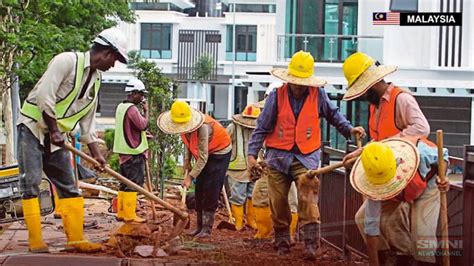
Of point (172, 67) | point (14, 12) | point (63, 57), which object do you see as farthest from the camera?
point (172, 67)

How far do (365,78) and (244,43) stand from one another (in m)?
38.4

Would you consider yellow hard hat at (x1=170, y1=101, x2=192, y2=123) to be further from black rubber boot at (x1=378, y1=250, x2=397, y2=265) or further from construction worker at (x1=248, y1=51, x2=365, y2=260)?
black rubber boot at (x1=378, y1=250, x2=397, y2=265)

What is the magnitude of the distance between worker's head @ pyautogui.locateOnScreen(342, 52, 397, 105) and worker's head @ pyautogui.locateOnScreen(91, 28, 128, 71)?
6.04ft

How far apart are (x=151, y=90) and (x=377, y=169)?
30.4ft

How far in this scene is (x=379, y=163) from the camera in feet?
20.3

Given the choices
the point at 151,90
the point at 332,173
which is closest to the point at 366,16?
the point at 151,90

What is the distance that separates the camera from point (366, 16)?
80.9ft

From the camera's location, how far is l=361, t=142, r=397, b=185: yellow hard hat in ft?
20.3

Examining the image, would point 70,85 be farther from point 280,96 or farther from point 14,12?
point 14,12

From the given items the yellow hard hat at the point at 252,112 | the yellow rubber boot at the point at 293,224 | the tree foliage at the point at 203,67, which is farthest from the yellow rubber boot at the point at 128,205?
the tree foliage at the point at 203,67

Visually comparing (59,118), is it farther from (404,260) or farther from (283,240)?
(404,260)

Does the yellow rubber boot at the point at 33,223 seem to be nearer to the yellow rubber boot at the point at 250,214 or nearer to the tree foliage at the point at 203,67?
the yellow rubber boot at the point at 250,214

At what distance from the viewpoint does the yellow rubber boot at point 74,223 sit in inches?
317

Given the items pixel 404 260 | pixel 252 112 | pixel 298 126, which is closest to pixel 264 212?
pixel 298 126
